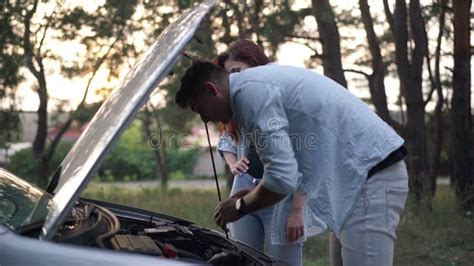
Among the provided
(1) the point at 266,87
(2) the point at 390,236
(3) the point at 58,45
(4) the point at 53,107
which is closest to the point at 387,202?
(2) the point at 390,236

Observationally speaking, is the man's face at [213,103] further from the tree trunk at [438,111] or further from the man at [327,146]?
the tree trunk at [438,111]

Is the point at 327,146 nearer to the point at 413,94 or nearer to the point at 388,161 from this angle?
the point at 388,161

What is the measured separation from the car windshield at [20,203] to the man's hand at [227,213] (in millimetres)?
779

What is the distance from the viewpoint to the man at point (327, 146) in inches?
121

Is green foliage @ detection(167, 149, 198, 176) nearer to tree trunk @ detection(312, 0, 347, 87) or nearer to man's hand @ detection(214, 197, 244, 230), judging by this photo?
tree trunk @ detection(312, 0, 347, 87)

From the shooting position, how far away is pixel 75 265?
8.46 ft

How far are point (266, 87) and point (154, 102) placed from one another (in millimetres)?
12747

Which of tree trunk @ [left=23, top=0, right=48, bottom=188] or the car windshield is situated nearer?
the car windshield

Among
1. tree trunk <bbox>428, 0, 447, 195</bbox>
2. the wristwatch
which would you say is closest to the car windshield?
the wristwatch

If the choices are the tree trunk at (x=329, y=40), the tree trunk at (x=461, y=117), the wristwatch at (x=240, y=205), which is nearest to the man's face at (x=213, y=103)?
the wristwatch at (x=240, y=205)

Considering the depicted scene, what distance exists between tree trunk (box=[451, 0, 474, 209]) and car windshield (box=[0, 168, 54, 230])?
23.4 feet

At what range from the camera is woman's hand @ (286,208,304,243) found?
11.1ft

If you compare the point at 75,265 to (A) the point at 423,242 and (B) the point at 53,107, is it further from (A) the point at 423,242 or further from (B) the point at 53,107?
(B) the point at 53,107

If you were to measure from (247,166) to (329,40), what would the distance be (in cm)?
491
